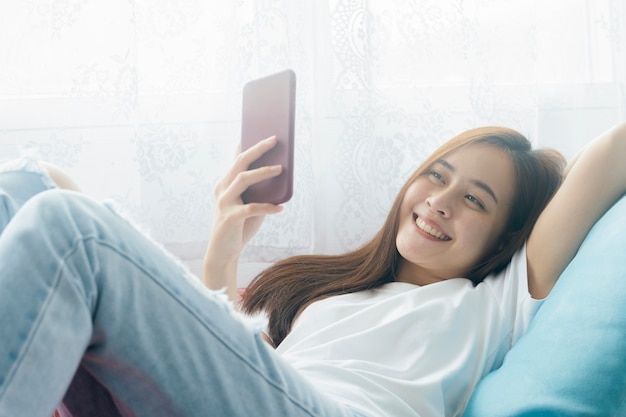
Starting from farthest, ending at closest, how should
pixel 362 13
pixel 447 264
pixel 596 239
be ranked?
pixel 362 13 → pixel 447 264 → pixel 596 239

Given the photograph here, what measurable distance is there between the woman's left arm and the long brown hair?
0.12 metres

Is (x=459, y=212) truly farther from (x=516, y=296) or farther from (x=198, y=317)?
(x=198, y=317)

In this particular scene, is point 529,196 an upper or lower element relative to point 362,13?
lower

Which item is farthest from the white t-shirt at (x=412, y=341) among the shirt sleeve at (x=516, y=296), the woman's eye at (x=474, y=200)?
the woman's eye at (x=474, y=200)

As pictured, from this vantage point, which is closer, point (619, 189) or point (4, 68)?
point (619, 189)

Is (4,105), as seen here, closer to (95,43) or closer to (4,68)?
(4,68)

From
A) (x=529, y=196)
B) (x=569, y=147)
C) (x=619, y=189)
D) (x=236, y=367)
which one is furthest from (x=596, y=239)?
(x=569, y=147)

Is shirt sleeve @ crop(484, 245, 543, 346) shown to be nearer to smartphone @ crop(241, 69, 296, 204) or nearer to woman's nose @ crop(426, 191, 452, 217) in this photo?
woman's nose @ crop(426, 191, 452, 217)

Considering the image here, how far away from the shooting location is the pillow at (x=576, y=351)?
88 centimetres

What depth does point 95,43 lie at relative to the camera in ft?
5.76

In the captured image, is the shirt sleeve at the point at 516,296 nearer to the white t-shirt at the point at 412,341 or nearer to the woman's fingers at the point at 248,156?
the white t-shirt at the point at 412,341

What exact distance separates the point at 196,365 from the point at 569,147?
1.31 meters

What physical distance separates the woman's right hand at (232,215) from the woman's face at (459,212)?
→ 10.2 inches

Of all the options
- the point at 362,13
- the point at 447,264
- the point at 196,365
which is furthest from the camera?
the point at 362,13
